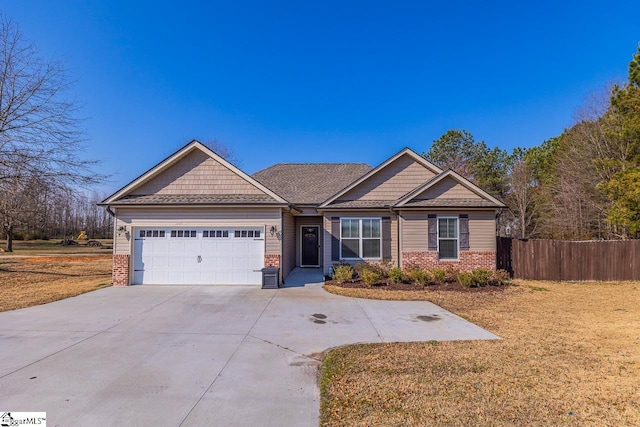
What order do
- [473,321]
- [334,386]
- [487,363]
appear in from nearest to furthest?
[334,386] < [487,363] < [473,321]

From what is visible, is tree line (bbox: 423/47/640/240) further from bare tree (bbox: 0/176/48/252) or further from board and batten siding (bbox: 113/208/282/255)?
bare tree (bbox: 0/176/48/252)

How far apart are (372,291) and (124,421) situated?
853cm

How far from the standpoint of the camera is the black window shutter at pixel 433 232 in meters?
13.1

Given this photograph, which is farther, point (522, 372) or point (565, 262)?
point (565, 262)

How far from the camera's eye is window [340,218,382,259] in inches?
536

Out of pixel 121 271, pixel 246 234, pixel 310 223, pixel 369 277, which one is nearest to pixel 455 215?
pixel 369 277

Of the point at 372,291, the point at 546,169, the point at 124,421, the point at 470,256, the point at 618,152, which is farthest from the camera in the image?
the point at 546,169

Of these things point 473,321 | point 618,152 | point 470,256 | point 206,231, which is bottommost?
point 473,321

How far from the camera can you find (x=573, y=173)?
2231 centimetres

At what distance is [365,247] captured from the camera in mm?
13656

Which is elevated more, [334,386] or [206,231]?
[206,231]

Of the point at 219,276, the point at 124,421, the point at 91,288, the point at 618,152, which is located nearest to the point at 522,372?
the point at 124,421

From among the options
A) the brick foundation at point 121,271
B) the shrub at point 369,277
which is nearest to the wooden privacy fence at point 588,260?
the shrub at point 369,277

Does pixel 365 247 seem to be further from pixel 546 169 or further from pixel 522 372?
pixel 546 169
